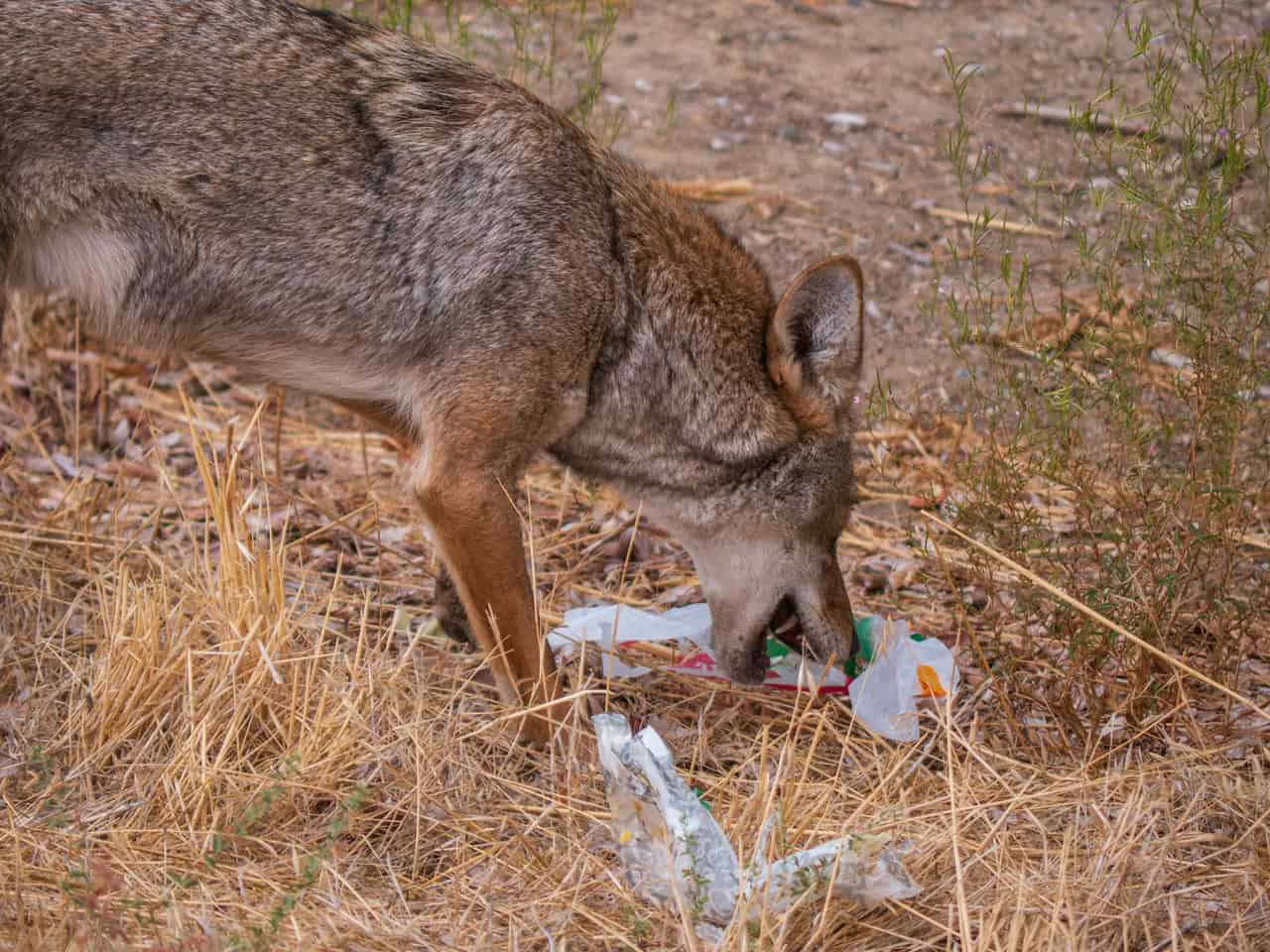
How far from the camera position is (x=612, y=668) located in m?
4.48

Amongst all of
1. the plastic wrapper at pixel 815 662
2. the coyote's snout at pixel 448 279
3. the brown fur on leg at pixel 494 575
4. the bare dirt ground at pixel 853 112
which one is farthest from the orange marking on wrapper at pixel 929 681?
the bare dirt ground at pixel 853 112

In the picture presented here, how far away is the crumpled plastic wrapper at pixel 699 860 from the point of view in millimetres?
3062

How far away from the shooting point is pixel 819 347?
413cm

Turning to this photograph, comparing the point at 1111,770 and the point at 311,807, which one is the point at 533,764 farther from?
the point at 1111,770

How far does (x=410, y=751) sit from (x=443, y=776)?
0.12 meters

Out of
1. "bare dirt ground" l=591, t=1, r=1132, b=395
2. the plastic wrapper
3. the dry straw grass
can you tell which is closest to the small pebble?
"bare dirt ground" l=591, t=1, r=1132, b=395

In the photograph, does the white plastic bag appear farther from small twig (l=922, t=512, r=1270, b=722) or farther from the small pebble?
the small pebble

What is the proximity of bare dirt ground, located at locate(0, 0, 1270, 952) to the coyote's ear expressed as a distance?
14.0 inches

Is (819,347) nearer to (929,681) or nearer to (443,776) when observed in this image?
(929,681)

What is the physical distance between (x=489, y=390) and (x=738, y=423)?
2.61 ft

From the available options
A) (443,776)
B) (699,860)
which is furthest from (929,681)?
(443,776)

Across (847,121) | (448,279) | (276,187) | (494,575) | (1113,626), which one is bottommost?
(494,575)

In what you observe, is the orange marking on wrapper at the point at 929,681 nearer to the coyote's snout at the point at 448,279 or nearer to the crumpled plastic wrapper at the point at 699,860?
the coyote's snout at the point at 448,279

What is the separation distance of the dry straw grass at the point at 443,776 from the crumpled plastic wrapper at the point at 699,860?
77 mm
